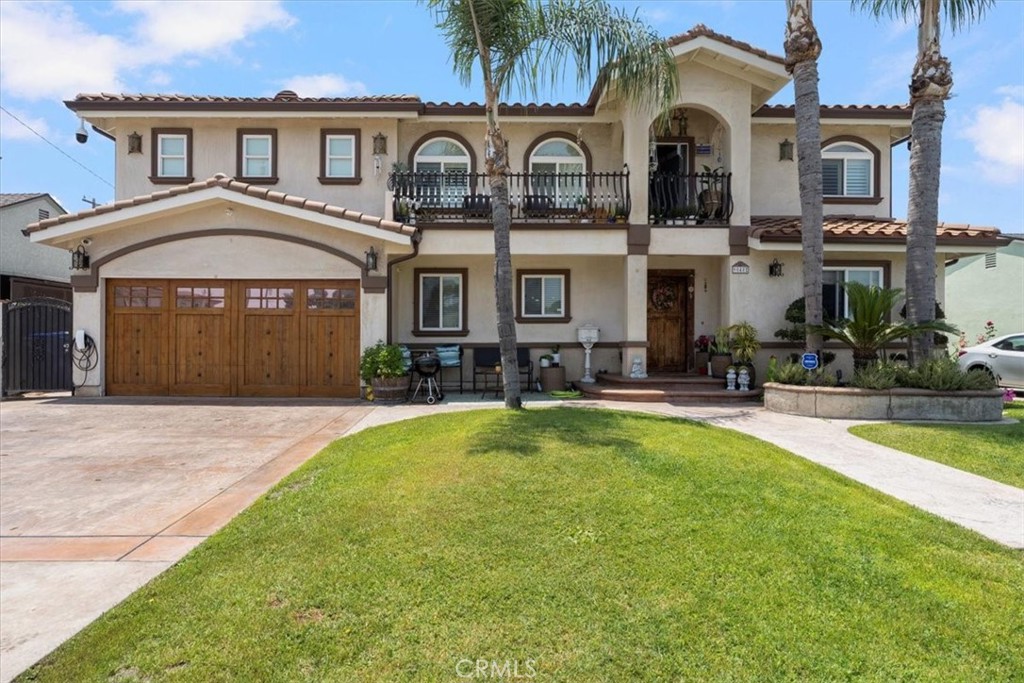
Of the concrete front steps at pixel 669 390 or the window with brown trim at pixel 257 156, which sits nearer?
the concrete front steps at pixel 669 390

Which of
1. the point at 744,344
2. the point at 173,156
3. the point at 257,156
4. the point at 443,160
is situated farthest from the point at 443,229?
the point at 173,156

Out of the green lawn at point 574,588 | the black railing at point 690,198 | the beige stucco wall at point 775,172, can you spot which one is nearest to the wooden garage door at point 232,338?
the black railing at point 690,198

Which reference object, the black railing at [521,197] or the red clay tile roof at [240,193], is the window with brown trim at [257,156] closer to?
the red clay tile roof at [240,193]

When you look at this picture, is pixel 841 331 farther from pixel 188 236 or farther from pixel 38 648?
pixel 188 236

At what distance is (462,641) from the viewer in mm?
2744

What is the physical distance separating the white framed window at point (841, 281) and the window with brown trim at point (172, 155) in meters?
16.2

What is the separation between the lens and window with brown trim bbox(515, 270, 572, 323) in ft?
46.0

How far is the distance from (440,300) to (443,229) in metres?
2.14

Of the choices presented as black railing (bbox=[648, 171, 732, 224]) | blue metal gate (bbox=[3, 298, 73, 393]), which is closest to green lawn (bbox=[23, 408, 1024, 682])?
black railing (bbox=[648, 171, 732, 224])

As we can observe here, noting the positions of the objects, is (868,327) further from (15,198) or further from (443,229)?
(15,198)

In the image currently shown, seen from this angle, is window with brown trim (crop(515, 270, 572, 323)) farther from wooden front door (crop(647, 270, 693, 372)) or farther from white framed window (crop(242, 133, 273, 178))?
white framed window (crop(242, 133, 273, 178))

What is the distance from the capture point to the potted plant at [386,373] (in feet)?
38.7

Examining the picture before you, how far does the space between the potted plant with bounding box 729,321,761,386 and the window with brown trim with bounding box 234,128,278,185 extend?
1198 centimetres

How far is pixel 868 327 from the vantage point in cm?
1034
